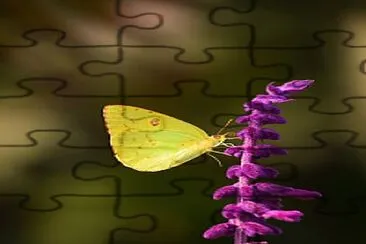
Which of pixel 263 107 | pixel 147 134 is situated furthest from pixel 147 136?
pixel 263 107

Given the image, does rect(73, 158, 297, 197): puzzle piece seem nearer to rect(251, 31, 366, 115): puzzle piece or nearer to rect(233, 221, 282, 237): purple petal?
rect(251, 31, 366, 115): puzzle piece

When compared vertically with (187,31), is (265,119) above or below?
below

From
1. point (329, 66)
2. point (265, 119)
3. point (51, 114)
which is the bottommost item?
point (265, 119)

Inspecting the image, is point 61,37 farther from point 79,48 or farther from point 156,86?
point 156,86

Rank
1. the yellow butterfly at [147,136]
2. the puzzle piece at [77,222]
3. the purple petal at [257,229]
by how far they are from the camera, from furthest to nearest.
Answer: the puzzle piece at [77,222] < the yellow butterfly at [147,136] < the purple petal at [257,229]

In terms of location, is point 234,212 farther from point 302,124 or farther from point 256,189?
point 302,124

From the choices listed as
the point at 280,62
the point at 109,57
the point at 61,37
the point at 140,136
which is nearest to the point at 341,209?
the point at 280,62

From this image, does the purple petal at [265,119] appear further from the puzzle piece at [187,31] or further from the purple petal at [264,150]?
the puzzle piece at [187,31]
